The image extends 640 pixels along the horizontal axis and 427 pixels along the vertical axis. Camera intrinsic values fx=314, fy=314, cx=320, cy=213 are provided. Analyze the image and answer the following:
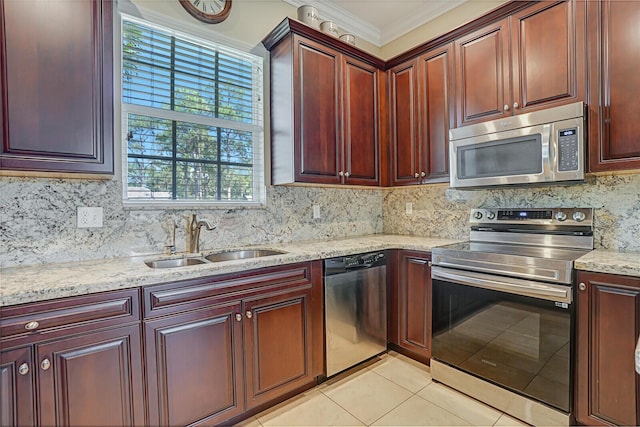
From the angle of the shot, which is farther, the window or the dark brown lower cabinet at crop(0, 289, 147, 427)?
the window

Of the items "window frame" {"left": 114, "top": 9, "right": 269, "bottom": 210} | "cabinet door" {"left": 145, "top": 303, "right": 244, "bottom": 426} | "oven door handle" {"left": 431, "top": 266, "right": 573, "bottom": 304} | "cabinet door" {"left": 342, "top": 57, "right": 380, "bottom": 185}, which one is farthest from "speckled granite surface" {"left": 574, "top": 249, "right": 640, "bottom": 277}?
"window frame" {"left": 114, "top": 9, "right": 269, "bottom": 210}

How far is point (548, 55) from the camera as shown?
195cm

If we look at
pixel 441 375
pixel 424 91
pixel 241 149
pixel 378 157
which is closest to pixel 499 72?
pixel 424 91

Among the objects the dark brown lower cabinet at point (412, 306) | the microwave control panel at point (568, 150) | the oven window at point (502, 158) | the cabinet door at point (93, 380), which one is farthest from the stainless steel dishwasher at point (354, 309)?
the microwave control panel at point (568, 150)

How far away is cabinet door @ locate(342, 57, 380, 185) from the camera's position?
102 inches

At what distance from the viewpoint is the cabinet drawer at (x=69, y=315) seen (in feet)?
3.78

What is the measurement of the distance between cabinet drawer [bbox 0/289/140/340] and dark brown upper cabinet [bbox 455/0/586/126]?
241cm

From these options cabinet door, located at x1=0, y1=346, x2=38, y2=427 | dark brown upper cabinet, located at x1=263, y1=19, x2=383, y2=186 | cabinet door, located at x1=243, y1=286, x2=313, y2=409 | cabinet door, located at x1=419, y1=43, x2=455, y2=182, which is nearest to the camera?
cabinet door, located at x1=0, y1=346, x2=38, y2=427

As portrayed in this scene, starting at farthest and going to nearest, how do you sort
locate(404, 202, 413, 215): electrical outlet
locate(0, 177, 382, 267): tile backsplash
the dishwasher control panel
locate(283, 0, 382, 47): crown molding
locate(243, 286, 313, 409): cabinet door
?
locate(404, 202, 413, 215): electrical outlet < locate(283, 0, 382, 47): crown molding < the dishwasher control panel < locate(243, 286, 313, 409): cabinet door < locate(0, 177, 382, 267): tile backsplash

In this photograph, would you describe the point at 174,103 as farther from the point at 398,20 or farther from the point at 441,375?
the point at 441,375

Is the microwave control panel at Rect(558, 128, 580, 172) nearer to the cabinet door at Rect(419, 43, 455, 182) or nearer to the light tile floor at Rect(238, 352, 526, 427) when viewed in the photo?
the cabinet door at Rect(419, 43, 455, 182)

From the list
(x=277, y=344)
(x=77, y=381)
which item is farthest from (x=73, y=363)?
(x=277, y=344)

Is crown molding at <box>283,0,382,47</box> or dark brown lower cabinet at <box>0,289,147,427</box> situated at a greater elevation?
crown molding at <box>283,0,382,47</box>

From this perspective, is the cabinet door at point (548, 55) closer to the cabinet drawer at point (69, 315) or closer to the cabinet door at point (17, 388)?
the cabinet drawer at point (69, 315)
